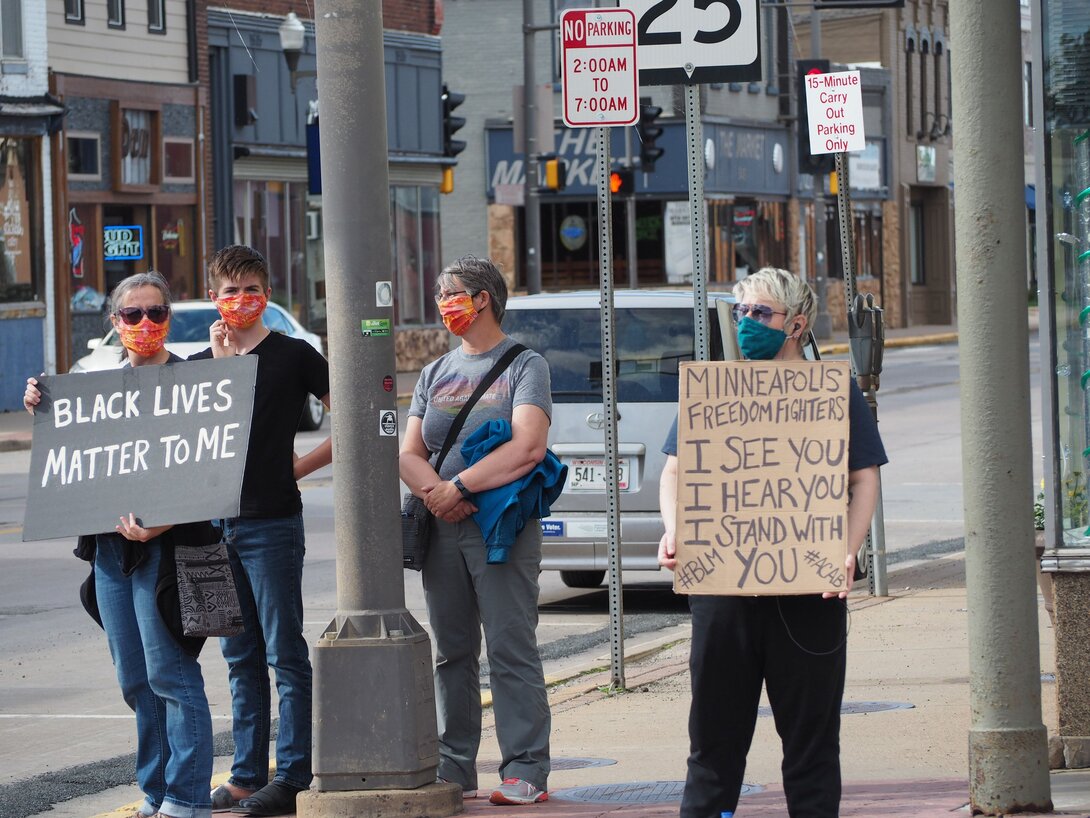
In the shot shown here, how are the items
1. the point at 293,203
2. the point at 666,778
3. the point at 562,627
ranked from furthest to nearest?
the point at 293,203, the point at 562,627, the point at 666,778

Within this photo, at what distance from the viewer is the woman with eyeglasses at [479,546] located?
6.62 metres

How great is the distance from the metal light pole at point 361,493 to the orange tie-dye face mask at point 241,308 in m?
0.32

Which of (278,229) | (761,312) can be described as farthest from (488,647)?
(278,229)

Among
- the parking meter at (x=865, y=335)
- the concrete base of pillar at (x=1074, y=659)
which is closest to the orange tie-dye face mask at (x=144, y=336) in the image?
the concrete base of pillar at (x=1074, y=659)

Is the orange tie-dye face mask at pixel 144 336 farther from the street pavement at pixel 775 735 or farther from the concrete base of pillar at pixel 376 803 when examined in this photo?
the street pavement at pixel 775 735

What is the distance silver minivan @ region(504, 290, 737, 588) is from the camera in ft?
36.7

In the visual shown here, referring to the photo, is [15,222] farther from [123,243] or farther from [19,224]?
[123,243]

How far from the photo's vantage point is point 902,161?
183ft

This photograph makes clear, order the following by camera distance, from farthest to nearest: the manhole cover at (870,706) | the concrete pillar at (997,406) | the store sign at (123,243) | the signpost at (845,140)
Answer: the store sign at (123,243) → the signpost at (845,140) → the manhole cover at (870,706) → the concrete pillar at (997,406)

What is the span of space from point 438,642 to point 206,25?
89.1 ft

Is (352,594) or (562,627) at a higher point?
(352,594)

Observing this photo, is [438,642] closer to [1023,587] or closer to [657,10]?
[1023,587]

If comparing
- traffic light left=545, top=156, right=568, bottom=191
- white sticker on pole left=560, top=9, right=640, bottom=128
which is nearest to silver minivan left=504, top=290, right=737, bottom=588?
white sticker on pole left=560, top=9, right=640, bottom=128

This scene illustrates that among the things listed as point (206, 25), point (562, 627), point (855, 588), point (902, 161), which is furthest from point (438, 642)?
point (902, 161)
